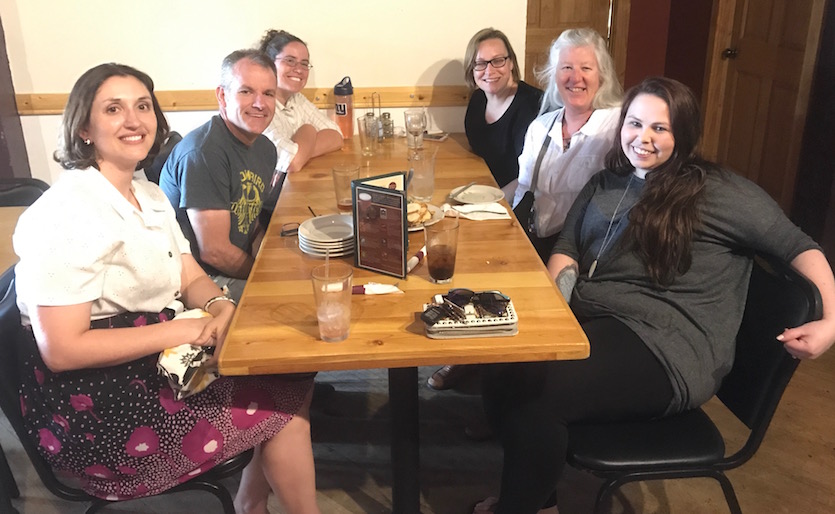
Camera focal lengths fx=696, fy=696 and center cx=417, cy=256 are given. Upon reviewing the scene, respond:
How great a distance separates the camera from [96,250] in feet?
4.46

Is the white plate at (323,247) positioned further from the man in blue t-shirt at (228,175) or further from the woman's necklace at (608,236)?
the woman's necklace at (608,236)

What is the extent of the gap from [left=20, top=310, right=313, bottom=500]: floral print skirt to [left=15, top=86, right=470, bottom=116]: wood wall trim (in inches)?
75.7

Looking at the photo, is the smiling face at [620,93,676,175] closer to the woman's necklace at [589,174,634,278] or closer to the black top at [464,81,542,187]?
the woman's necklace at [589,174,634,278]

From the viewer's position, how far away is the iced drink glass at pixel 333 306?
1.32 meters

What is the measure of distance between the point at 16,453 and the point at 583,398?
5.97ft

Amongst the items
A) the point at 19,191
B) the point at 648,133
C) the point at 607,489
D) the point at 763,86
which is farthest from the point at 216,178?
the point at 763,86

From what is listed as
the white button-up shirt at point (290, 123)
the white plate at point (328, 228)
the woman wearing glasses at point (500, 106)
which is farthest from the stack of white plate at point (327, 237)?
the woman wearing glasses at point (500, 106)

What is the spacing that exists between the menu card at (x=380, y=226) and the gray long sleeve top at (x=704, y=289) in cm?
56

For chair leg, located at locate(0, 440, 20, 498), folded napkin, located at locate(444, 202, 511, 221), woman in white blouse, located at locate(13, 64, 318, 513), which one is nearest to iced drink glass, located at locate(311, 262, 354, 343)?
woman in white blouse, located at locate(13, 64, 318, 513)

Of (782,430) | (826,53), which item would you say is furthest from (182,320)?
(826,53)

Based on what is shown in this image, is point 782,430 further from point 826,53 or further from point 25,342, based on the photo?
point 25,342

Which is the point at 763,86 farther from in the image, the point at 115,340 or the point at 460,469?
the point at 115,340

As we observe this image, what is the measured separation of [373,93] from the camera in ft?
10.5

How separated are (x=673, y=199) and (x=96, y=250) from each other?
4.23ft
